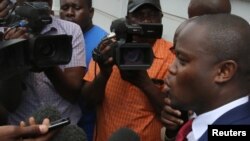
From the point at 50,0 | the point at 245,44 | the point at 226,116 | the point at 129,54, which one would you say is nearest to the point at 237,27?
the point at 245,44

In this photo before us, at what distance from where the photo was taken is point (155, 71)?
2.40 metres

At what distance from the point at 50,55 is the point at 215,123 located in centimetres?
101

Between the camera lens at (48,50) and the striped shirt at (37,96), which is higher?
the camera lens at (48,50)

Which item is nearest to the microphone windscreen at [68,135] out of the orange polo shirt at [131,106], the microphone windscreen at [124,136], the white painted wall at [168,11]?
the microphone windscreen at [124,136]

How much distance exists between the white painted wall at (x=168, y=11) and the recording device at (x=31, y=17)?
60.3 inches

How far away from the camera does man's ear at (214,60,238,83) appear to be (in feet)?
4.49

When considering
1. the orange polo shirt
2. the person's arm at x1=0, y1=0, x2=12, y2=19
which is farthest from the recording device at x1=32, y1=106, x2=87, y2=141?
the person's arm at x1=0, y1=0, x2=12, y2=19

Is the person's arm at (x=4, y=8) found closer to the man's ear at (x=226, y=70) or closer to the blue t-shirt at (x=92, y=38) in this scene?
the blue t-shirt at (x=92, y=38)

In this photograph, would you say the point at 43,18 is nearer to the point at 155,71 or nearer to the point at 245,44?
the point at 155,71

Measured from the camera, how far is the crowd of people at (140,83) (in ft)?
4.57

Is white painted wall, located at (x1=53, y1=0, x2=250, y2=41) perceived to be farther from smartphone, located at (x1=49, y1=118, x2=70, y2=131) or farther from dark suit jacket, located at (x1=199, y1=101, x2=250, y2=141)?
smartphone, located at (x1=49, y1=118, x2=70, y2=131)

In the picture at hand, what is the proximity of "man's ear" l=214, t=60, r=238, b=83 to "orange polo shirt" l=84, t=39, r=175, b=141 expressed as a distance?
101 centimetres

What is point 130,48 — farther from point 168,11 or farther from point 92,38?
point 168,11

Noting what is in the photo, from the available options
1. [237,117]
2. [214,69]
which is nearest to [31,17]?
[214,69]
